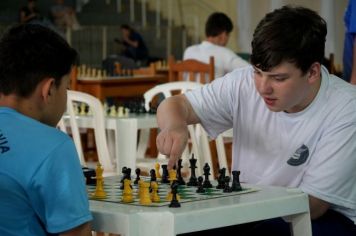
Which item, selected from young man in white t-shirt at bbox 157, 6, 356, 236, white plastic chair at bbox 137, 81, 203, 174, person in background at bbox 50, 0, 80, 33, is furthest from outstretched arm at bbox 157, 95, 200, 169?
person in background at bbox 50, 0, 80, 33

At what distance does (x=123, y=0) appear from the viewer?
14.0 m

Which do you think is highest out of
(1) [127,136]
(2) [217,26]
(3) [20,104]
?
(2) [217,26]

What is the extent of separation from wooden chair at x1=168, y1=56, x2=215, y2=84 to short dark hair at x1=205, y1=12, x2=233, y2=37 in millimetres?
631

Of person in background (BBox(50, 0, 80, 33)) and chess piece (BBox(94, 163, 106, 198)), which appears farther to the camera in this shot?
person in background (BBox(50, 0, 80, 33))

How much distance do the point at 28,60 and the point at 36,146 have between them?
0.62 feet

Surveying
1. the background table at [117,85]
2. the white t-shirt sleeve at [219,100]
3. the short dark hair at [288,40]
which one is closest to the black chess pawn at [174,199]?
the short dark hair at [288,40]

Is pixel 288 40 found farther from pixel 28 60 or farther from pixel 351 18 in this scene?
pixel 351 18

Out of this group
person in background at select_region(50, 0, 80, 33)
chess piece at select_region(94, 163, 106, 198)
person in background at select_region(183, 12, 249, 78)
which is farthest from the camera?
person in background at select_region(50, 0, 80, 33)

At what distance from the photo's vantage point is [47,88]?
189cm

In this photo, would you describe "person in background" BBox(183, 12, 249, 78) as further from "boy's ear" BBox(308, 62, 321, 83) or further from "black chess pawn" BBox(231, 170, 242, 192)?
"black chess pawn" BBox(231, 170, 242, 192)

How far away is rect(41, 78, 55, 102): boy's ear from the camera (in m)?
1.89

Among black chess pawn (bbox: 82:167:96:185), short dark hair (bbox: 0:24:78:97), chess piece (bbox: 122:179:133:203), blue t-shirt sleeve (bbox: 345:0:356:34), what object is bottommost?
black chess pawn (bbox: 82:167:96:185)

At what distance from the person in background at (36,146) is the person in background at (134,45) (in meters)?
10.4

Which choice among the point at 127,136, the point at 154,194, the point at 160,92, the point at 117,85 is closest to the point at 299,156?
the point at 154,194
